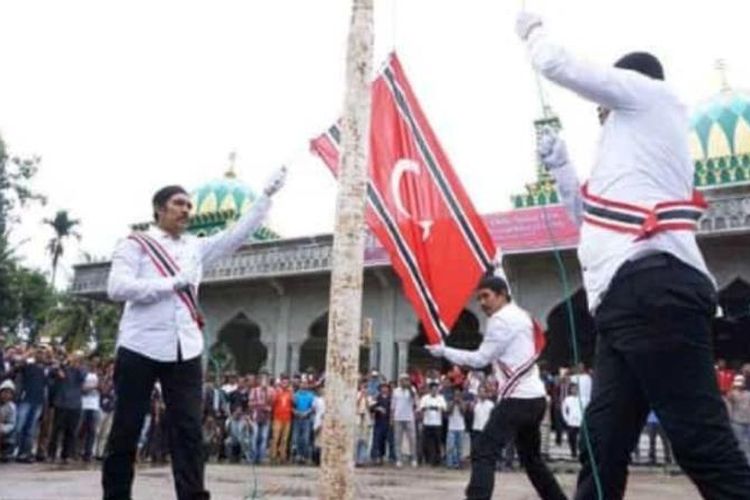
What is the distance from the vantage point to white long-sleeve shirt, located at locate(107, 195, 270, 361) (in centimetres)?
480

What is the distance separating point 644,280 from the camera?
300 centimetres

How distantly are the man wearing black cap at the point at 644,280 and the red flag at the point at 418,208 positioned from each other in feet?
10.2

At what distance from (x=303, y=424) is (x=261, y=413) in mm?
803

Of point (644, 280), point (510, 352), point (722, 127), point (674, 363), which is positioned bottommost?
point (674, 363)

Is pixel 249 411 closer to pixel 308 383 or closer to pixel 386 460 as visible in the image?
pixel 308 383

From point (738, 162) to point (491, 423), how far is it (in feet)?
60.1

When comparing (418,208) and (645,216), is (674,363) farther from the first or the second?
(418,208)

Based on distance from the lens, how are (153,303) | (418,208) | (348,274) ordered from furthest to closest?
(418,208)
(348,274)
(153,303)

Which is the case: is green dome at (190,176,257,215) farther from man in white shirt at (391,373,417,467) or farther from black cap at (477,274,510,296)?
black cap at (477,274,510,296)

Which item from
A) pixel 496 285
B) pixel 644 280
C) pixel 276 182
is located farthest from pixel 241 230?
pixel 644 280

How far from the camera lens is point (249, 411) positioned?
1714 centimetres

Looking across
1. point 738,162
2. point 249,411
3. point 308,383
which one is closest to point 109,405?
point 249,411

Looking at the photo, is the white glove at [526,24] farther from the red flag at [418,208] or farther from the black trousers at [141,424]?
the red flag at [418,208]

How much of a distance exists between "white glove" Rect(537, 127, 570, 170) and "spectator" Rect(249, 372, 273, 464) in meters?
13.7
